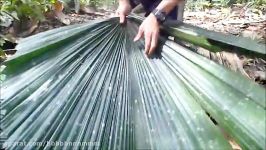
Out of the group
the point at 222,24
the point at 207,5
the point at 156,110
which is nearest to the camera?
the point at 156,110

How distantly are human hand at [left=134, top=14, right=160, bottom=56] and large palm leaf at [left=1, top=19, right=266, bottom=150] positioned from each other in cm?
3

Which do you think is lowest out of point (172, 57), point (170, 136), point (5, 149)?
point (5, 149)

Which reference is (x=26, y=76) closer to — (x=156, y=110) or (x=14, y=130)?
(x=14, y=130)

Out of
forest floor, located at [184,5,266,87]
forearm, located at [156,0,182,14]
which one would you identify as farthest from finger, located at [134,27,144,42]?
forest floor, located at [184,5,266,87]

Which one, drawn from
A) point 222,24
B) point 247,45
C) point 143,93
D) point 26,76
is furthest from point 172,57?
point 222,24

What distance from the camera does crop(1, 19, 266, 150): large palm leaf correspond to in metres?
0.87

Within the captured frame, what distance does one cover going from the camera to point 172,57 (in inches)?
44.0

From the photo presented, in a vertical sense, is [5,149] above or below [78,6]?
below

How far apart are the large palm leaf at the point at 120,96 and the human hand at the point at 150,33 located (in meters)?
0.03

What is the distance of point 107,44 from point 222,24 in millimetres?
1790

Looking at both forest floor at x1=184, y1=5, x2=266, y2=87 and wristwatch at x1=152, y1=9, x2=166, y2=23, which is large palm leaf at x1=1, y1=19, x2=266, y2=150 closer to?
wristwatch at x1=152, y1=9, x2=166, y2=23

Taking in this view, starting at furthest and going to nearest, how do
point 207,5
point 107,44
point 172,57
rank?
point 207,5, point 107,44, point 172,57

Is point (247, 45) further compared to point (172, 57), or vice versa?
point (172, 57)

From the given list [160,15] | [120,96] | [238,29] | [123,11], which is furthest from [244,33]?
[120,96]
